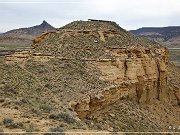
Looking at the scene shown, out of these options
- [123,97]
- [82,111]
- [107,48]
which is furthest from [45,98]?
[107,48]

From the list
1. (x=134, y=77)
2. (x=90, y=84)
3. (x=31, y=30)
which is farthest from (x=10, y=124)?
(x=31, y=30)

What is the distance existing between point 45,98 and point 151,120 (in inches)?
363

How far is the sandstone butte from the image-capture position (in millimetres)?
19203

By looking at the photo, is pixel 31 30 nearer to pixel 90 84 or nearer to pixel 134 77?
pixel 134 77

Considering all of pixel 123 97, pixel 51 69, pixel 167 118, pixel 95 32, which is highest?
pixel 95 32

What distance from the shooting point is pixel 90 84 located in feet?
84.4

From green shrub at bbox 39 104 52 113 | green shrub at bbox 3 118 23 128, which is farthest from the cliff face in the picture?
green shrub at bbox 3 118 23 128

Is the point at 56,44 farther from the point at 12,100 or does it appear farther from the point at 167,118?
the point at 12,100

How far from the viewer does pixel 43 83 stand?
24.5 metres

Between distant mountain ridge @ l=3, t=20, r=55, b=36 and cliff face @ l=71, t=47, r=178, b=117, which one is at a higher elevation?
distant mountain ridge @ l=3, t=20, r=55, b=36

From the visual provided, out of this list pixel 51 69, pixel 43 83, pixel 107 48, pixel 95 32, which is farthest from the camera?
pixel 95 32

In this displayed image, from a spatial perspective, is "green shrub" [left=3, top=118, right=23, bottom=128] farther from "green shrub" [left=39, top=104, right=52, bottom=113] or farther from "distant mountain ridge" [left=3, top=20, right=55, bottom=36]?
"distant mountain ridge" [left=3, top=20, right=55, bottom=36]

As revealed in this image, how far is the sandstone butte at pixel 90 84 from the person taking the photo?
1920 centimetres

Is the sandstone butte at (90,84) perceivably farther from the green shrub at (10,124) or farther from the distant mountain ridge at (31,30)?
the distant mountain ridge at (31,30)
